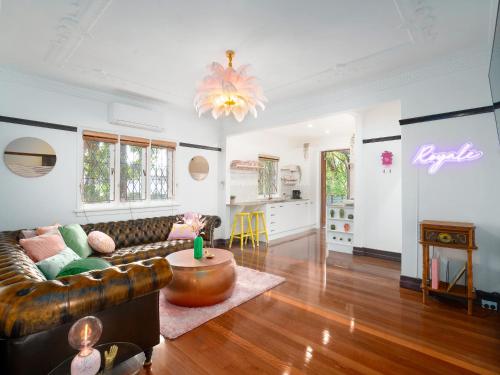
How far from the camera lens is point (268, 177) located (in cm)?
749

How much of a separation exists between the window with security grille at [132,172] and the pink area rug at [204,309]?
230 centimetres

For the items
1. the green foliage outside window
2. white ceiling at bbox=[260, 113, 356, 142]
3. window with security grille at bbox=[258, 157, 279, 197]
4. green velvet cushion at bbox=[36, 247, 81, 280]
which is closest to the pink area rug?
green velvet cushion at bbox=[36, 247, 81, 280]

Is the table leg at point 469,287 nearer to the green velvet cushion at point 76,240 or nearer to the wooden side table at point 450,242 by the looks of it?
the wooden side table at point 450,242

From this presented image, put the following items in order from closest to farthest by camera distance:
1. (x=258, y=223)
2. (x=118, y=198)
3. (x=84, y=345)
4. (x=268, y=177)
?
(x=84, y=345), (x=118, y=198), (x=258, y=223), (x=268, y=177)

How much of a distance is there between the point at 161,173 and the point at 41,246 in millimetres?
2582

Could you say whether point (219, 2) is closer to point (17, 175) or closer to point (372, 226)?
point (17, 175)

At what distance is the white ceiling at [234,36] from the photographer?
7.39ft

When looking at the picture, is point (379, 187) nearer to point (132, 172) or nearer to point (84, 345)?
point (132, 172)

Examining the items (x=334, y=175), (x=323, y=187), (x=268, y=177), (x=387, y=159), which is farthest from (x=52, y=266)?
(x=334, y=175)

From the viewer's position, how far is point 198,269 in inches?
108

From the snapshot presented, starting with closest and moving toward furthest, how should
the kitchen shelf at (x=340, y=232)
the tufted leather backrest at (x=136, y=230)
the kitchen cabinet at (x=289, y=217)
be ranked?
the tufted leather backrest at (x=136, y=230)
the kitchen shelf at (x=340, y=232)
the kitchen cabinet at (x=289, y=217)

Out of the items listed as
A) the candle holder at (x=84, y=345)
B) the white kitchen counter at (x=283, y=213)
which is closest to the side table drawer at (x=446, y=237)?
the candle holder at (x=84, y=345)

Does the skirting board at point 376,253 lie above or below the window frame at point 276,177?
below

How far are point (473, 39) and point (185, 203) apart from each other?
196 inches
